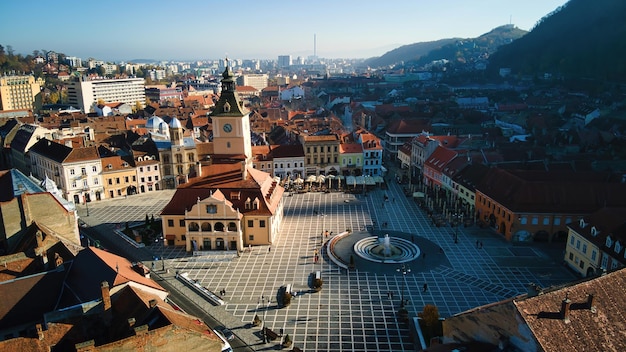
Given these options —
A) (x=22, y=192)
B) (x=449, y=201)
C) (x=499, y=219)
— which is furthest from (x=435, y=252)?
(x=22, y=192)

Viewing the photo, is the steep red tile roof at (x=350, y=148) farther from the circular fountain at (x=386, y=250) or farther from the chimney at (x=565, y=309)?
the chimney at (x=565, y=309)

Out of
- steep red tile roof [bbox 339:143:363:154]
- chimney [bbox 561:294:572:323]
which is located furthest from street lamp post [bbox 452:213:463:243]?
chimney [bbox 561:294:572:323]

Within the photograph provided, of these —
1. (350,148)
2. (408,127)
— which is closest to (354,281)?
(350,148)

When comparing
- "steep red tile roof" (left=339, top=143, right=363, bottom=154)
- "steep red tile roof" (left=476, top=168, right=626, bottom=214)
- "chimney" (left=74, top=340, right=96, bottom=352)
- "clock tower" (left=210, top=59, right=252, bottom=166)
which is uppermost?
"clock tower" (left=210, top=59, right=252, bottom=166)

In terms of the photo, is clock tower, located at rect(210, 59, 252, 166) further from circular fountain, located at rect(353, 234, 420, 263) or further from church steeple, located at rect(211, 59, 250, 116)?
circular fountain, located at rect(353, 234, 420, 263)

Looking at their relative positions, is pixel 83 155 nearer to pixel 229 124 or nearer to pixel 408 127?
pixel 229 124

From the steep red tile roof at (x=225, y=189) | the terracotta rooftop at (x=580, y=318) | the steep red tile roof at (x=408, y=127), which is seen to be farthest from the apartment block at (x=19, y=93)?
the terracotta rooftop at (x=580, y=318)
